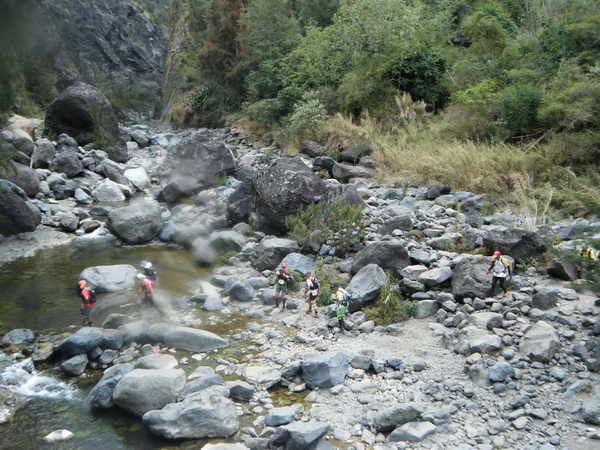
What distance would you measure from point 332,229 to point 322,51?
17.0 meters

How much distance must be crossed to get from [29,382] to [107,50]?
62.0 meters

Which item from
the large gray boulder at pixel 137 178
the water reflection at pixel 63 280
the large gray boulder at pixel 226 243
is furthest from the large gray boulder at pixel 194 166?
the large gray boulder at pixel 226 243

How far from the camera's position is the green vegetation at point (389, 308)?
27.6ft

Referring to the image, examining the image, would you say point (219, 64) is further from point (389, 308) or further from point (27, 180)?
point (389, 308)

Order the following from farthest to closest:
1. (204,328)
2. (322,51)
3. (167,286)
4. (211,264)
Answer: (322,51) → (211,264) → (167,286) → (204,328)

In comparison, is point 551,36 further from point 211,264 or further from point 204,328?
point 204,328

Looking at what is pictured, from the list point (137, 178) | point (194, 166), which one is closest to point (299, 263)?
point (194, 166)

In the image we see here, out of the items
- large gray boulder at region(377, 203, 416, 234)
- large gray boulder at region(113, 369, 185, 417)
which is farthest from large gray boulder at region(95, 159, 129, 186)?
Result: large gray boulder at region(113, 369, 185, 417)

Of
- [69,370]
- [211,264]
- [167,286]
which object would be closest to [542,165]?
[211,264]

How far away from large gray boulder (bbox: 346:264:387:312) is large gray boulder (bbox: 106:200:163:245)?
7.41m

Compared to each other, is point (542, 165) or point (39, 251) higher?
point (542, 165)

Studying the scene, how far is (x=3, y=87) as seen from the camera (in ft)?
37.9

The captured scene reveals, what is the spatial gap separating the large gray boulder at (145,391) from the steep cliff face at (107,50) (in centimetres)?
3502

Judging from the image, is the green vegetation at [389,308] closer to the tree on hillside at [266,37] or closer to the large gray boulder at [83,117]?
the large gray boulder at [83,117]
